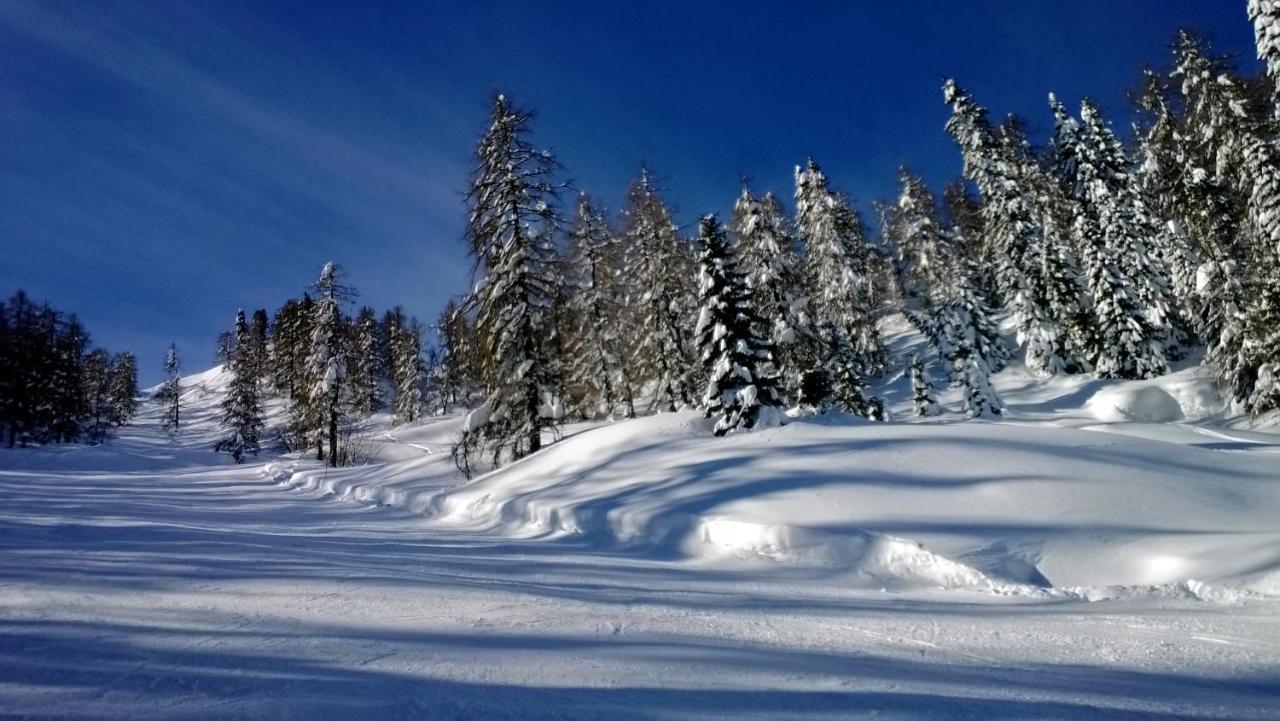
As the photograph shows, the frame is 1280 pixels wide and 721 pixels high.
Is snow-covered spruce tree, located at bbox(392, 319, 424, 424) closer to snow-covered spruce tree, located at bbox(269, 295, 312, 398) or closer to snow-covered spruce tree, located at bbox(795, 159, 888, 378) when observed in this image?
snow-covered spruce tree, located at bbox(269, 295, 312, 398)

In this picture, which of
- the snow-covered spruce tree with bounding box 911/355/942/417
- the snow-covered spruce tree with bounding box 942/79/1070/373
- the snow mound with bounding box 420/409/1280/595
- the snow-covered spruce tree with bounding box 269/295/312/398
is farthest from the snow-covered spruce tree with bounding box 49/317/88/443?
the snow-covered spruce tree with bounding box 942/79/1070/373

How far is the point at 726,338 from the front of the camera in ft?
56.7

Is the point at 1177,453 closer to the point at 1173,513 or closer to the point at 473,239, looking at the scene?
the point at 1173,513

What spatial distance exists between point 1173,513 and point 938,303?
28.5 meters

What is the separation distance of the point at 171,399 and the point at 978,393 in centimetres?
10342

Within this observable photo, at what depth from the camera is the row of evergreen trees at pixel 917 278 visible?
1945cm

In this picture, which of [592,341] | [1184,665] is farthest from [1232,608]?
[592,341]

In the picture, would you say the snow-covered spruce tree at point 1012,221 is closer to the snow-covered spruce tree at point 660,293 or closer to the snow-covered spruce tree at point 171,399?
the snow-covered spruce tree at point 660,293

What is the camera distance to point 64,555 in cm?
655

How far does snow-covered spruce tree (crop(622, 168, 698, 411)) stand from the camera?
28.5 meters

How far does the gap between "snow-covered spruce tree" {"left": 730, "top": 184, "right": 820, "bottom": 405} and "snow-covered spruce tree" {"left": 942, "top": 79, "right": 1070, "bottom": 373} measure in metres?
17.2

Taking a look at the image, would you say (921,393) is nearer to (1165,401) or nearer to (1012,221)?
(1165,401)

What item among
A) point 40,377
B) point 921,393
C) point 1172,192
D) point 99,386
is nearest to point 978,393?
point 921,393

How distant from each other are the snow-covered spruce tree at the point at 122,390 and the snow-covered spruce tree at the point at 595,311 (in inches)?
3210
